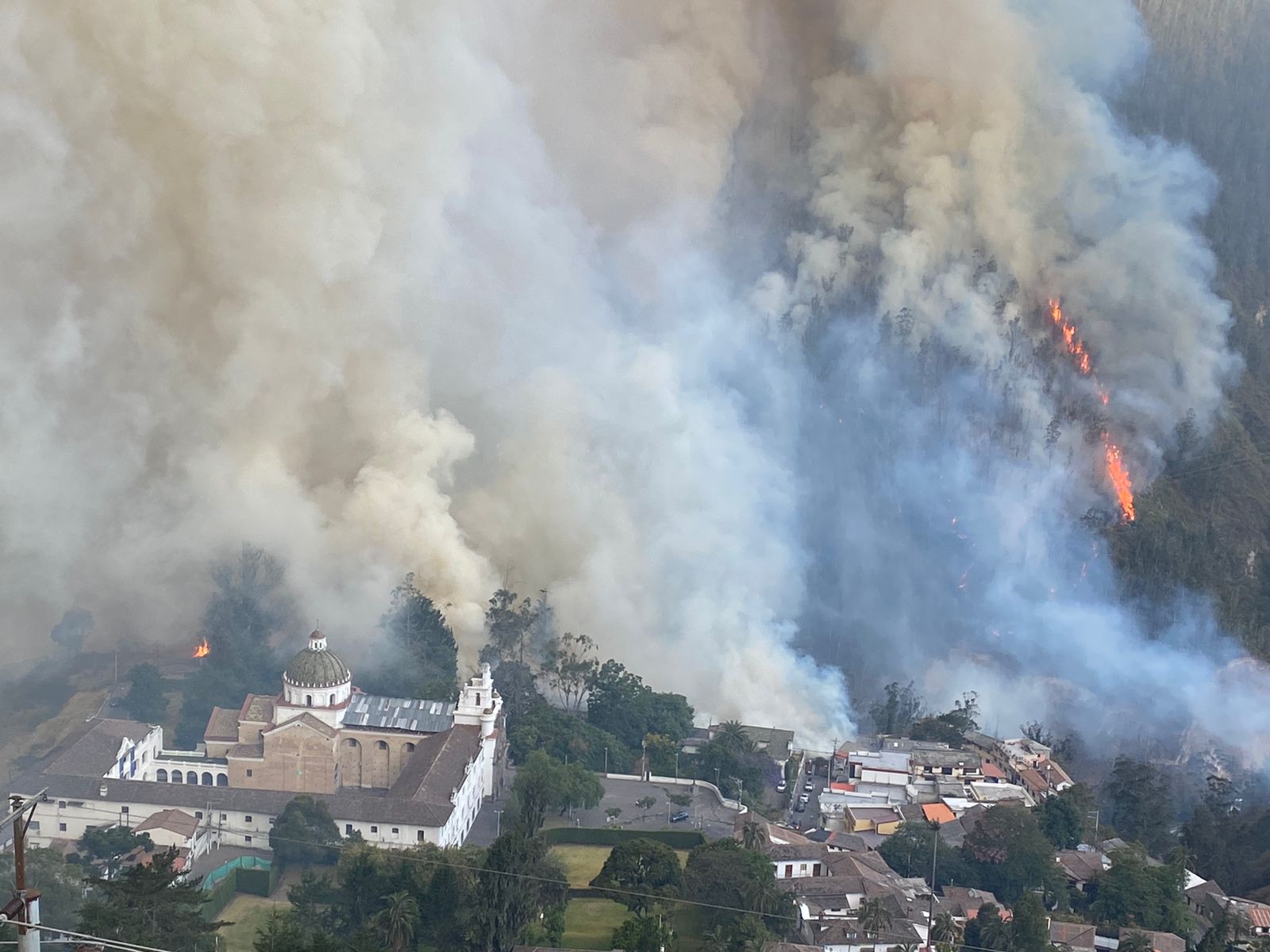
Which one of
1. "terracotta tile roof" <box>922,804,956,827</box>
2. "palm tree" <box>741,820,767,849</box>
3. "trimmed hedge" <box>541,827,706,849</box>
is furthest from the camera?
"terracotta tile roof" <box>922,804,956,827</box>

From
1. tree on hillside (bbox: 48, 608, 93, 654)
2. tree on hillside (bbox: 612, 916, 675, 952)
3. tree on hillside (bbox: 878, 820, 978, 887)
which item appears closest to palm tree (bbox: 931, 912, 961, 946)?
tree on hillside (bbox: 878, 820, 978, 887)

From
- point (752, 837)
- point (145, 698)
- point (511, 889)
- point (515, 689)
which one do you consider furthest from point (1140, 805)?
point (145, 698)

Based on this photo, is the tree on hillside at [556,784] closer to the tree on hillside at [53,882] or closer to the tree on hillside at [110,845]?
the tree on hillside at [110,845]

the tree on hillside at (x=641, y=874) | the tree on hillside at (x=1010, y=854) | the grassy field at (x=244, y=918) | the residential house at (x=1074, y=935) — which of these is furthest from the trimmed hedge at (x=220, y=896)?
the residential house at (x=1074, y=935)

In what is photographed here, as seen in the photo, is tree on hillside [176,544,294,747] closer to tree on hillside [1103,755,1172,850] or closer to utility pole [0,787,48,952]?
tree on hillside [1103,755,1172,850]

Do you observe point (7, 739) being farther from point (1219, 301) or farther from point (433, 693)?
point (1219, 301)

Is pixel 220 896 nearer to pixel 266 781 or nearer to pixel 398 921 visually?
pixel 398 921
